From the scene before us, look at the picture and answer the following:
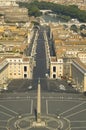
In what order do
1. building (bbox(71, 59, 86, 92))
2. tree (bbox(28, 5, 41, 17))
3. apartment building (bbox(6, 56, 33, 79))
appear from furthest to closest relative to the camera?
tree (bbox(28, 5, 41, 17))
apartment building (bbox(6, 56, 33, 79))
building (bbox(71, 59, 86, 92))

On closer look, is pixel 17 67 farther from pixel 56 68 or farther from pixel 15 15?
pixel 15 15

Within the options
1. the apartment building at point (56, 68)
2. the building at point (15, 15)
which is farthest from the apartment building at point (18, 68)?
the building at point (15, 15)

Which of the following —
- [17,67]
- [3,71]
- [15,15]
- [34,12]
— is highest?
[3,71]

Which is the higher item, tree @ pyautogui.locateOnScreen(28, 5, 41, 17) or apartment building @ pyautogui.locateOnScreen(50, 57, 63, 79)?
apartment building @ pyautogui.locateOnScreen(50, 57, 63, 79)

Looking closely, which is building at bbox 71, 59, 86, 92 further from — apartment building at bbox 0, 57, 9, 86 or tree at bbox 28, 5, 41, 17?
tree at bbox 28, 5, 41, 17

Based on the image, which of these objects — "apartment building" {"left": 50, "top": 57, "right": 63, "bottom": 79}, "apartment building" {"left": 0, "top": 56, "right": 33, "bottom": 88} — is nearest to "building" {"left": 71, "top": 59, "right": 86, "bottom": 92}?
"apartment building" {"left": 50, "top": 57, "right": 63, "bottom": 79}

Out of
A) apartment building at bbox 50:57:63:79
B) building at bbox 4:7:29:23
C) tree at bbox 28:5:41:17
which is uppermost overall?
apartment building at bbox 50:57:63:79

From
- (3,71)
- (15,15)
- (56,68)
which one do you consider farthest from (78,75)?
(15,15)

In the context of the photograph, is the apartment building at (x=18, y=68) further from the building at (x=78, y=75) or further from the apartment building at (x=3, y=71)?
the building at (x=78, y=75)

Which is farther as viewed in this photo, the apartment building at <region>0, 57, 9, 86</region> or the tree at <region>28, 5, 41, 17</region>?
the tree at <region>28, 5, 41, 17</region>
